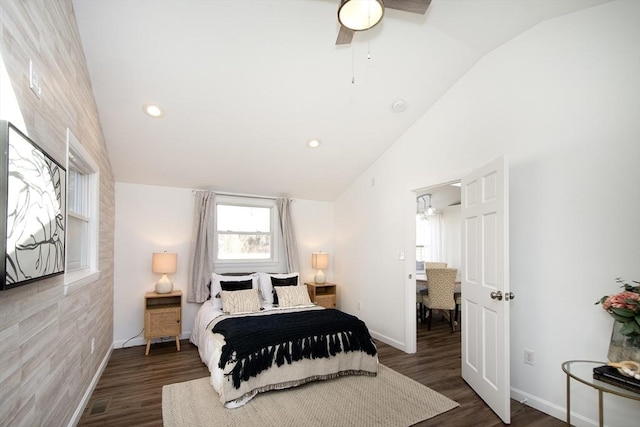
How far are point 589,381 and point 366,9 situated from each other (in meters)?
2.72

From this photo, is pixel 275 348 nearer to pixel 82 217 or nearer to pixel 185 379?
pixel 185 379

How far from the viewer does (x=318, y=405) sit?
2.75 meters

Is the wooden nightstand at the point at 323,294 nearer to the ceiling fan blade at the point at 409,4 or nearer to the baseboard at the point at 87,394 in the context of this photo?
the baseboard at the point at 87,394

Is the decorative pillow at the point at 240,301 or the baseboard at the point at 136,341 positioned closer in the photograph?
the decorative pillow at the point at 240,301

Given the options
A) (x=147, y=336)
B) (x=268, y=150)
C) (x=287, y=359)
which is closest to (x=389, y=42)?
(x=268, y=150)

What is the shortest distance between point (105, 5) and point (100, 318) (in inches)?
113

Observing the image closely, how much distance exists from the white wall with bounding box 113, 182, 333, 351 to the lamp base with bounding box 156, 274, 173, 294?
30cm

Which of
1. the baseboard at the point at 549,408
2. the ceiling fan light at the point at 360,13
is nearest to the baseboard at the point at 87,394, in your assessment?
the ceiling fan light at the point at 360,13

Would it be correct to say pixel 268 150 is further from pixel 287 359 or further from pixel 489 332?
pixel 489 332

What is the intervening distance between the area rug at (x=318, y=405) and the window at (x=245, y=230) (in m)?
2.22

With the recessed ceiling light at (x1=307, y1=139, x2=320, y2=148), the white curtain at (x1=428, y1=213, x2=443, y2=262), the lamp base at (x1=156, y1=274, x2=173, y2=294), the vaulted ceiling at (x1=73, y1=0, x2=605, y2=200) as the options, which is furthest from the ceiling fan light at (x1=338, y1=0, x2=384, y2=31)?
the white curtain at (x1=428, y1=213, x2=443, y2=262)

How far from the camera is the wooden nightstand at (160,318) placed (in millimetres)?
4062

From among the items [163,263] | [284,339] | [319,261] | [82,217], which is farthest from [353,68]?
[163,263]

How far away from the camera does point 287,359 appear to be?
9.89 ft
